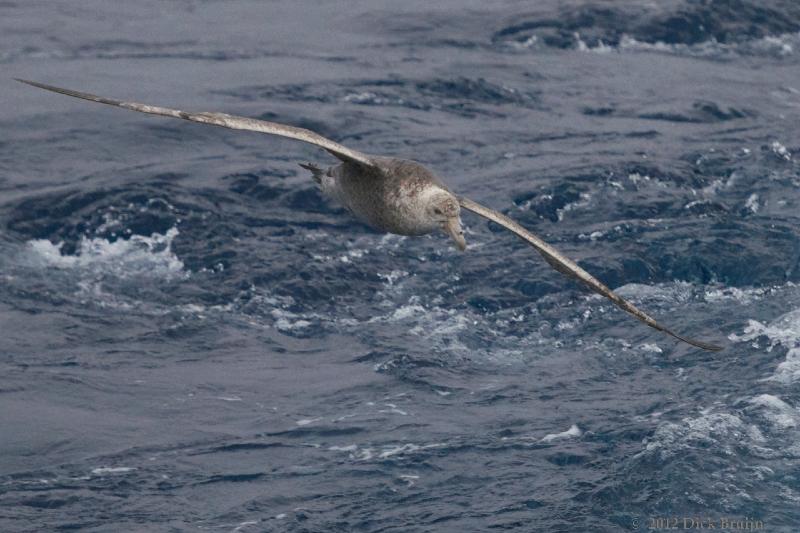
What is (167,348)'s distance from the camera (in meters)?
17.6

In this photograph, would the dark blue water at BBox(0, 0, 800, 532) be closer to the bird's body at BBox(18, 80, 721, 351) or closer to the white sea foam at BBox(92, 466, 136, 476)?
the white sea foam at BBox(92, 466, 136, 476)

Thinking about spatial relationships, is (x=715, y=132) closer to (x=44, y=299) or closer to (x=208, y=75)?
(x=208, y=75)

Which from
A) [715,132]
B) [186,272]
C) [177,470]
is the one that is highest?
[715,132]

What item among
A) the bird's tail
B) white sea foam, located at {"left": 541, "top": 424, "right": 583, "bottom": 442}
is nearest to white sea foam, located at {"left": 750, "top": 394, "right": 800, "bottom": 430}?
white sea foam, located at {"left": 541, "top": 424, "right": 583, "bottom": 442}

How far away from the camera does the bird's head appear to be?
41.2 feet

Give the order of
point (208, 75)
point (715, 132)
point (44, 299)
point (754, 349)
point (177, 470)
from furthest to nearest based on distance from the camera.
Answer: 1. point (208, 75)
2. point (715, 132)
3. point (44, 299)
4. point (754, 349)
5. point (177, 470)

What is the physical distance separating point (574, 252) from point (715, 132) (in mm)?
6203

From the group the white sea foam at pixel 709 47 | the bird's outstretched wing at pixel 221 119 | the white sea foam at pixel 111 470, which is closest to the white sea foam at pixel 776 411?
the bird's outstretched wing at pixel 221 119

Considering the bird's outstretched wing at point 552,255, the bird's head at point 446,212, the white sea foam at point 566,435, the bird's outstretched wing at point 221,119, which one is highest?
the bird's outstretched wing at point 221,119

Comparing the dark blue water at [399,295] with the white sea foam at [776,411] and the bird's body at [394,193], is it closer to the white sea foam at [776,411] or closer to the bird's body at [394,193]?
the white sea foam at [776,411]

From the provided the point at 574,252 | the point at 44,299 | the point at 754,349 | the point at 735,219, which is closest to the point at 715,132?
the point at 735,219

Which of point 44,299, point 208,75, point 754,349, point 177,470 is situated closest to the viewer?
point 177,470

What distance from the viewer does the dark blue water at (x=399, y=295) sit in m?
14.3

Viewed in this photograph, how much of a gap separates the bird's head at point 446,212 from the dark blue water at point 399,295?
307 centimetres
